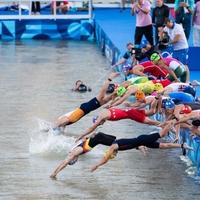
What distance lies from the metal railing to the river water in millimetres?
9300

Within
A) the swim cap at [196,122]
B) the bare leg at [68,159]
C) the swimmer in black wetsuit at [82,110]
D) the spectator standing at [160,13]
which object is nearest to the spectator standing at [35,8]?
the spectator standing at [160,13]

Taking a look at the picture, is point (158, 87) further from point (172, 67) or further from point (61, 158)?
point (61, 158)

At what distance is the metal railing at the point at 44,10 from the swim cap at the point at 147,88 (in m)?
17.2

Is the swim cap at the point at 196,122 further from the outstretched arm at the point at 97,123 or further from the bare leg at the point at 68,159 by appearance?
the outstretched arm at the point at 97,123

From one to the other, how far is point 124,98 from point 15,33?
60.1 ft

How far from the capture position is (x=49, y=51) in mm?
34781

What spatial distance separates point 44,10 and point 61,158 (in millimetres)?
23737

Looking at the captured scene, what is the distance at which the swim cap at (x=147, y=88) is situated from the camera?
67.8 ft

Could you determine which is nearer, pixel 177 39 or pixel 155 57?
pixel 155 57

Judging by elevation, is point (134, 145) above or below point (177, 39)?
below

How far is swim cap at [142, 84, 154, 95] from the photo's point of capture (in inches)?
813

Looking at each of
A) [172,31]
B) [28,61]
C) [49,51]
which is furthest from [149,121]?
[49,51]

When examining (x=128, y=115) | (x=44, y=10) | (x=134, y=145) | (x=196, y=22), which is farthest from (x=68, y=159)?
(x=44, y=10)

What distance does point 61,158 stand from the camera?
1823cm
